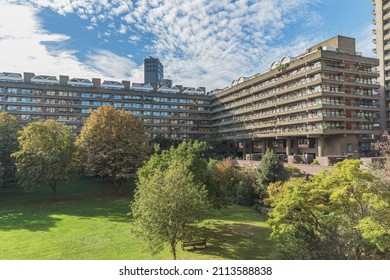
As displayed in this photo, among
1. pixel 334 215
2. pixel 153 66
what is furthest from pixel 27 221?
pixel 334 215

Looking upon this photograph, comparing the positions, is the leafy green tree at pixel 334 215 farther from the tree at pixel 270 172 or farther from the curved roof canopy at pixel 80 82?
the curved roof canopy at pixel 80 82

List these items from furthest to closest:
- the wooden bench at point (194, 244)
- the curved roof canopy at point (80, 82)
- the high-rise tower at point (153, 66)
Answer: the curved roof canopy at point (80, 82) < the high-rise tower at point (153, 66) < the wooden bench at point (194, 244)

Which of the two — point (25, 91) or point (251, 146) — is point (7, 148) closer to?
point (25, 91)

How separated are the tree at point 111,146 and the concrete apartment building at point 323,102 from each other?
22.0 meters

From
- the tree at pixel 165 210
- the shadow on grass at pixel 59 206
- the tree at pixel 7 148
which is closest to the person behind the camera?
the tree at pixel 165 210

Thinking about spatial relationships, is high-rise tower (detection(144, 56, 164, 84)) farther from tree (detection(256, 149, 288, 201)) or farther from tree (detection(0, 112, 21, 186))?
tree (detection(0, 112, 21, 186))

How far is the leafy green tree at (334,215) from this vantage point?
13.3 metres

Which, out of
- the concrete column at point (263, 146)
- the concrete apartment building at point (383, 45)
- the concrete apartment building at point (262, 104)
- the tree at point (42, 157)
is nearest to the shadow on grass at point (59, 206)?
the tree at point (42, 157)

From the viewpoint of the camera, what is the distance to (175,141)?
78938 millimetres

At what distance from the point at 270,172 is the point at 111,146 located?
20682mm

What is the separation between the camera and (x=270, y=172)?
32.5m

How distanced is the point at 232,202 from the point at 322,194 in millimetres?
20945
